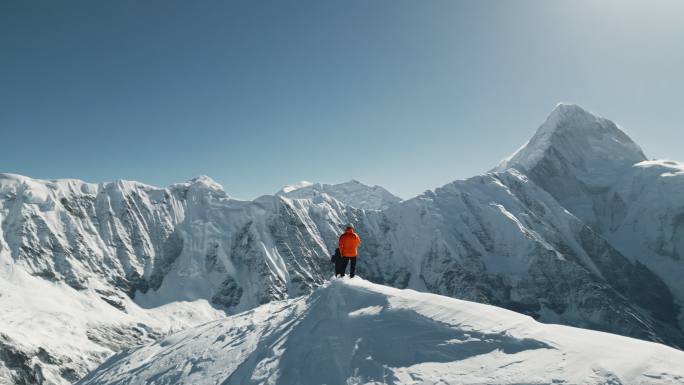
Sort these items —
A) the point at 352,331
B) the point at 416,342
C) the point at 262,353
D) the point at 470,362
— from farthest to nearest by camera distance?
1. the point at 262,353
2. the point at 352,331
3. the point at 416,342
4. the point at 470,362

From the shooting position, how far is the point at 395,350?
1920 centimetres

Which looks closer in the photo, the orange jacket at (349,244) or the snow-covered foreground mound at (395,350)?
the snow-covered foreground mound at (395,350)

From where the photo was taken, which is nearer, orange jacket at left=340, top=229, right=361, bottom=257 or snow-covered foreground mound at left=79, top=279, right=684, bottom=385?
snow-covered foreground mound at left=79, top=279, right=684, bottom=385

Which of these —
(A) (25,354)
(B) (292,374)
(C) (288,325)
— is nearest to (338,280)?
(C) (288,325)

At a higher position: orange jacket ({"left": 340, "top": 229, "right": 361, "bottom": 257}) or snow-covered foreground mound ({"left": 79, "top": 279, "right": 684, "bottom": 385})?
orange jacket ({"left": 340, "top": 229, "right": 361, "bottom": 257})

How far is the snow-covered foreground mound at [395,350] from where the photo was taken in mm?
15266

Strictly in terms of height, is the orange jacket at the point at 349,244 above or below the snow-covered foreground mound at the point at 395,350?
above

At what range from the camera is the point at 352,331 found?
2162 centimetres

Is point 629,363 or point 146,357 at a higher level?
point 146,357

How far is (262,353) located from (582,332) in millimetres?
14262

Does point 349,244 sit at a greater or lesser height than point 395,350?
greater

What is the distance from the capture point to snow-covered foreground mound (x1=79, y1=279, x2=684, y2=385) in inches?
601

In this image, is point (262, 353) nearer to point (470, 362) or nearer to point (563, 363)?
point (470, 362)

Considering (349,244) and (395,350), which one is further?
(349,244)
